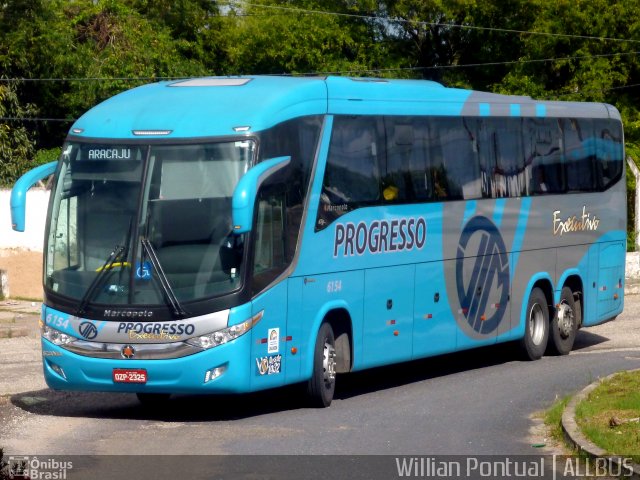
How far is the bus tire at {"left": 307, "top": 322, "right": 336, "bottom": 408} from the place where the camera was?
13.2m

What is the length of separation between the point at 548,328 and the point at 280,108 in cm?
765

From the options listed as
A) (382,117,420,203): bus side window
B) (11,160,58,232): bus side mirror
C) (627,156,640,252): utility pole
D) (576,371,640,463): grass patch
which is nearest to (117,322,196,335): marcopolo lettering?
(11,160,58,232): bus side mirror

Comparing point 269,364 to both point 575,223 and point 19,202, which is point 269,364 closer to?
point 19,202

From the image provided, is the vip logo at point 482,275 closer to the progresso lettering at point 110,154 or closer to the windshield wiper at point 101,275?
the progresso lettering at point 110,154

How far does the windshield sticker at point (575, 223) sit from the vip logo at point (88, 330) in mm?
8710

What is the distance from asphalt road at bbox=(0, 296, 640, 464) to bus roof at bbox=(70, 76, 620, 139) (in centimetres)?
300

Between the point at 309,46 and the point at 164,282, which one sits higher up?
the point at 309,46

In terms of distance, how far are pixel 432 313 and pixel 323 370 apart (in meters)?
2.79

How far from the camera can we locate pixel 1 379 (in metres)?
15.4

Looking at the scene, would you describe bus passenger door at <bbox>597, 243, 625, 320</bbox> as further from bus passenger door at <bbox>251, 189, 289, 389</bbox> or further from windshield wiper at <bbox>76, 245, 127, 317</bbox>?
windshield wiper at <bbox>76, 245, 127, 317</bbox>

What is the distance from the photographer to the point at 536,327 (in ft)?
60.4

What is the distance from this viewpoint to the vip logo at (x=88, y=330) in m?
12.0

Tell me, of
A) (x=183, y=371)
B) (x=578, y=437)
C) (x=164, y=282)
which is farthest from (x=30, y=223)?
(x=578, y=437)

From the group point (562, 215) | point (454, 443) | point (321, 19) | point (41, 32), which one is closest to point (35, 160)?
point (41, 32)
